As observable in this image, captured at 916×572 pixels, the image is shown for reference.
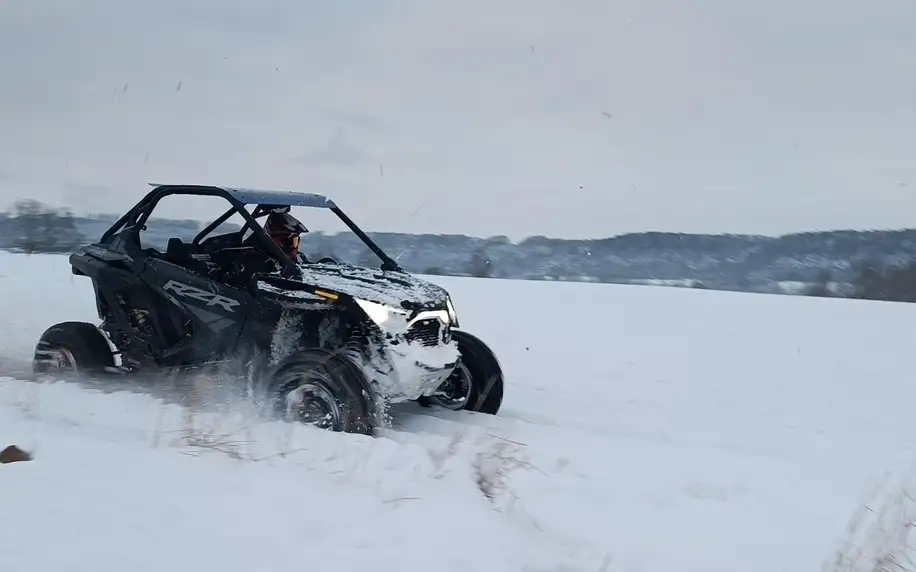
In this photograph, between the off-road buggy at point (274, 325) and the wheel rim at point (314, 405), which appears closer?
the wheel rim at point (314, 405)

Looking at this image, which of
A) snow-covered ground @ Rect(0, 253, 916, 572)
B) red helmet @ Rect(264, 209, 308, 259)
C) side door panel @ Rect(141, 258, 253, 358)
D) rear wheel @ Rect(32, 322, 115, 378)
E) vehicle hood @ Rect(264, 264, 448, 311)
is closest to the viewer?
snow-covered ground @ Rect(0, 253, 916, 572)

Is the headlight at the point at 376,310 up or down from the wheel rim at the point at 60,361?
up

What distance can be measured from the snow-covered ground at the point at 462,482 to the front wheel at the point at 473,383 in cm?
35

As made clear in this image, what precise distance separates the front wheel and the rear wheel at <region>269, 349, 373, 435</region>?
1500 mm

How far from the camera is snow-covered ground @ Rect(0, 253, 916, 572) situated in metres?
→ 2.93

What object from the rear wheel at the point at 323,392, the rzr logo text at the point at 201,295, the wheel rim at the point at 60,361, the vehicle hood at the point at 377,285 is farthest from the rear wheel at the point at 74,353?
the rear wheel at the point at 323,392

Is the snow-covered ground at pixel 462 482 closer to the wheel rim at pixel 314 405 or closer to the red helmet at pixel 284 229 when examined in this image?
the wheel rim at pixel 314 405

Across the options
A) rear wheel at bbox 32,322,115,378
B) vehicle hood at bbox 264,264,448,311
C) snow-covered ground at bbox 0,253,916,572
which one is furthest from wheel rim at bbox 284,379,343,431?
rear wheel at bbox 32,322,115,378

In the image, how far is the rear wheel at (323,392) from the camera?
16.4ft

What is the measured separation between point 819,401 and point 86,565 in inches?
320

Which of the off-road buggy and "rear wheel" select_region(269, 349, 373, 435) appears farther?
the off-road buggy

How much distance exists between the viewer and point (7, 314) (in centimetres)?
1224

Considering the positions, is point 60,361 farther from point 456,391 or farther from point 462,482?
point 462,482

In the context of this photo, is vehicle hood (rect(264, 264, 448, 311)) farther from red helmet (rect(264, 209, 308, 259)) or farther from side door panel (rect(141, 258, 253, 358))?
side door panel (rect(141, 258, 253, 358))
